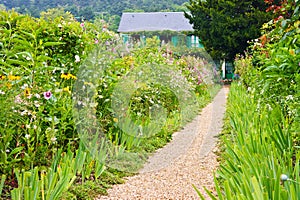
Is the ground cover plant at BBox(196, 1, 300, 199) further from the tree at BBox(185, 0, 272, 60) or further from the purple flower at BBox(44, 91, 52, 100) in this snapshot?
the tree at BBox(185, 0, 272, 60)

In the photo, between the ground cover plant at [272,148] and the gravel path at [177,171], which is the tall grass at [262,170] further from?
the gravel path at [177,171]

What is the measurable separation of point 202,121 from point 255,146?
172 inches

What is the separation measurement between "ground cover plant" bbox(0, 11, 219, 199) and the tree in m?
12.0


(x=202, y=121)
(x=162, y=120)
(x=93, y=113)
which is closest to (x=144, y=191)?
(x=93, y=113)

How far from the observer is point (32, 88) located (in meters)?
3.13

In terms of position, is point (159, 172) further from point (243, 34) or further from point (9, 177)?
point (243, 34)

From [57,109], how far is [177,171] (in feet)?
4.37

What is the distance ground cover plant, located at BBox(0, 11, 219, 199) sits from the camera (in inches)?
110

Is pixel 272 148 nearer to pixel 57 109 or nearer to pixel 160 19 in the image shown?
pixel 57 109

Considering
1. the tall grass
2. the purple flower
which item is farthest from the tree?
the purple flower

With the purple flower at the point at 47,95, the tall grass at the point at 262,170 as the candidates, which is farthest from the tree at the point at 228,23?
the purple flower at the point at 47,95

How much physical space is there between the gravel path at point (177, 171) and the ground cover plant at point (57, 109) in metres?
0.16

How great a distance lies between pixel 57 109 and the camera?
3191 millimetres

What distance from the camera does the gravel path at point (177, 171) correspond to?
10.4ft
